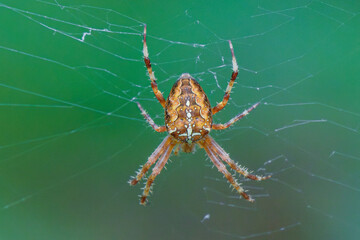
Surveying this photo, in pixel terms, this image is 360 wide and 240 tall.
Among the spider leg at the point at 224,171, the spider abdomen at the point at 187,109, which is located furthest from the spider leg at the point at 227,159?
the spider abdomen at the point at 187,109

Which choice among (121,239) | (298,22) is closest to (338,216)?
(298,22)

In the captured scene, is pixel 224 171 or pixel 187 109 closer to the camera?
pixel 187 109

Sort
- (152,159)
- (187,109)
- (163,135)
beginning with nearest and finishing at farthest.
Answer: (187,109) < (152,159) < (163,135)

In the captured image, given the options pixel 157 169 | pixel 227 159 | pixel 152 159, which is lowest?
pixel 227 159

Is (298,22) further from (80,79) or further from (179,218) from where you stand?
(179,218)

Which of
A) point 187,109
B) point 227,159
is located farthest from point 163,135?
point 187,109

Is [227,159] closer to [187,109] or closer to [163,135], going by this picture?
[187,109]
